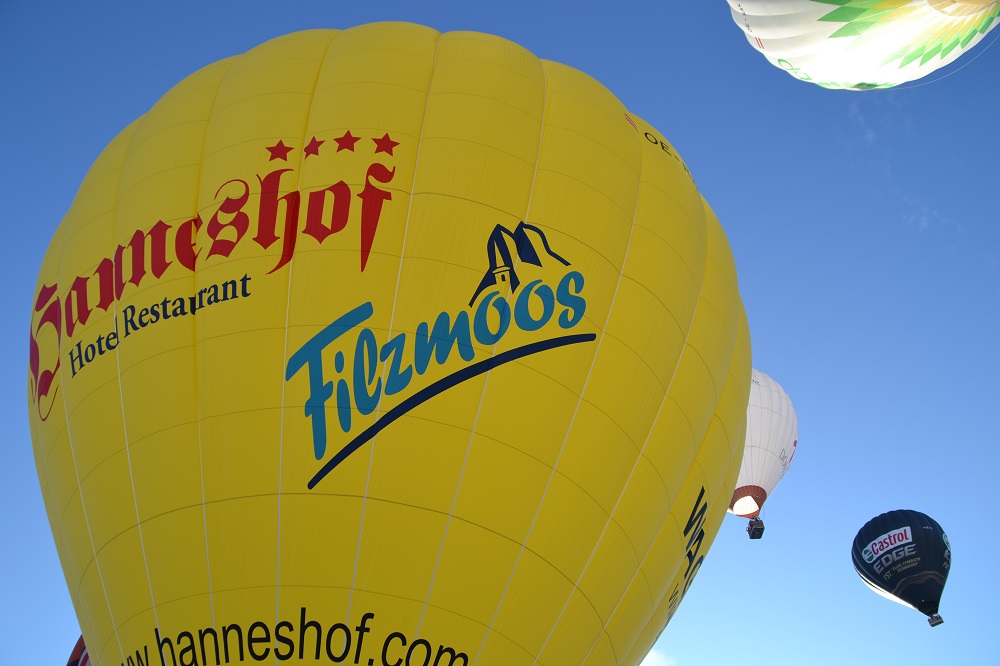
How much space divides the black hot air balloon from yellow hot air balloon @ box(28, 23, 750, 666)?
9374mm

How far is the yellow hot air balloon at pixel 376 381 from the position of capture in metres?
3.96

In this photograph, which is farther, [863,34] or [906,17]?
[863,34]

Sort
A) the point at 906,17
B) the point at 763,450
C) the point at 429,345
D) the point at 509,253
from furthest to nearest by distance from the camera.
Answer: the point at 763,450 < the point at 906,17 < the point at 509,253 < the point at 429,345

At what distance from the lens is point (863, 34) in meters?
11.1

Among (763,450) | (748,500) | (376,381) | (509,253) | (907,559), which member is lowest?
(376,381)

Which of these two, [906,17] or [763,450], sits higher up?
[906,17]

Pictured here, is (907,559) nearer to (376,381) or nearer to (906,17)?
(906,17)

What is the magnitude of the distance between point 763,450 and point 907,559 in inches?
118

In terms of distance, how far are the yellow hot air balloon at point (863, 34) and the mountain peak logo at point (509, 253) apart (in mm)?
8519

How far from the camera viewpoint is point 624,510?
15.1 feet

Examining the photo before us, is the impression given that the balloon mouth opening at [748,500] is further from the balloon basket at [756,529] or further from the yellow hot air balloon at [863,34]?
the yellow hot air balloon at [863,34]

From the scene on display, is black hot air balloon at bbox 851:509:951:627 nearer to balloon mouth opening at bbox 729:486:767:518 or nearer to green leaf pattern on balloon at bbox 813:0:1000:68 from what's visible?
balloon mouth opening at bbox 729:486:767:518

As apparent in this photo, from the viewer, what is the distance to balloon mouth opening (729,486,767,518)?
42.0 feet

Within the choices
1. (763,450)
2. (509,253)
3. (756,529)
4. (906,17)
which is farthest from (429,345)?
(756,529)
